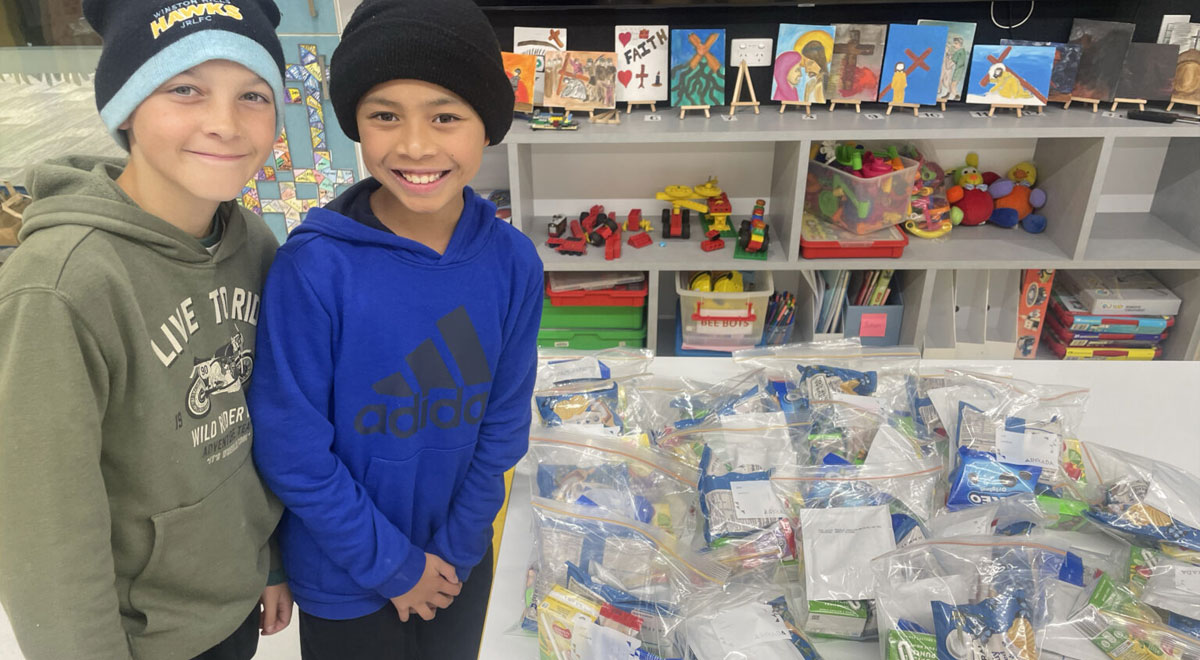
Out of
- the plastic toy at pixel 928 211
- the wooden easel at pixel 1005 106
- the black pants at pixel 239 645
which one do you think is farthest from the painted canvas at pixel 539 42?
the black pants at pixel 239 645

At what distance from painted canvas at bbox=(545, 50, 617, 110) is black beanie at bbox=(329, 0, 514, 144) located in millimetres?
1455

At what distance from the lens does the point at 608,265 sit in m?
2.29

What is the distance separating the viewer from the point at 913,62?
7.41 feet

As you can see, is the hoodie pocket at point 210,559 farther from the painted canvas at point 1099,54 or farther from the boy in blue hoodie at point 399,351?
the painted canvas at point 1099,54

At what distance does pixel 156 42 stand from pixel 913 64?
2.06 meters

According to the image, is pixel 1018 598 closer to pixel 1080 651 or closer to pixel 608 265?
pixel 1080 651

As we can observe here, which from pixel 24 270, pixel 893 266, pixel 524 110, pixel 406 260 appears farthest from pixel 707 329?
pixel 24 270

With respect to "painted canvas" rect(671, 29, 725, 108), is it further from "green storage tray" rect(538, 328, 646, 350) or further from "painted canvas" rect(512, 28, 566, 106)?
"green storage tray" rect(538, 328, 646, 350)

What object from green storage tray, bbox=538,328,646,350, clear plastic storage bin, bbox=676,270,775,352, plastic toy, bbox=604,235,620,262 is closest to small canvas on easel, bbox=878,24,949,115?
clear plastic storage bin, bbox=676,270,775,352

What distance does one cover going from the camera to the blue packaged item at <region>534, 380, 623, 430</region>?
1.14 metres

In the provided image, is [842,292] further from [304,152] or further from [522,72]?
[304,152]

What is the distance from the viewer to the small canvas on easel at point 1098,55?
2229 mm

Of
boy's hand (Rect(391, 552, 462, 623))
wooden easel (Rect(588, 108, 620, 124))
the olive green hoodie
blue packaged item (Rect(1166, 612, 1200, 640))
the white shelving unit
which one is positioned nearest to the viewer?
→ the olive green hoodie

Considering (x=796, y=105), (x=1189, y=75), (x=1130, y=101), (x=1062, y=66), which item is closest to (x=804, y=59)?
(x=796, y=105)
